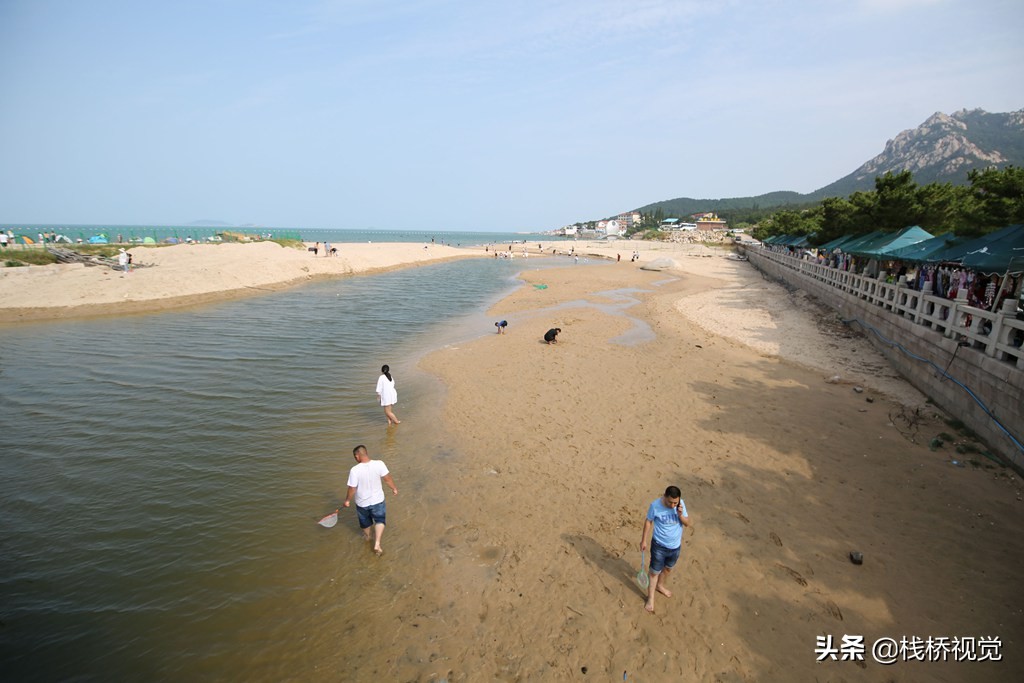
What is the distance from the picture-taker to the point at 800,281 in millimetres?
30266

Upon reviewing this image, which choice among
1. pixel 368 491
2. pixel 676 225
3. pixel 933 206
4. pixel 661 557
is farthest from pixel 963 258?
pixel 676 225

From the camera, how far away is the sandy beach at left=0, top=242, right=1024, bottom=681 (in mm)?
5016

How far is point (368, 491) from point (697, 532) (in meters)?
5.24

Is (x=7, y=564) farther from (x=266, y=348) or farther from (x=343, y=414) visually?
(x=266, y=348)

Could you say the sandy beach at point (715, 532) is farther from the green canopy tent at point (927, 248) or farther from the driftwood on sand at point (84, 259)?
the driftwood on sand at point (84, 259)

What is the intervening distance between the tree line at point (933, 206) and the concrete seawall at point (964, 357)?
4319mm

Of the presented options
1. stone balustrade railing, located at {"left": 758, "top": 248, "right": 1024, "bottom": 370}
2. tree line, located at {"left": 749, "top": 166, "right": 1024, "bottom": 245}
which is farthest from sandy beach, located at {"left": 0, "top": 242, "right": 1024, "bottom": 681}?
tree line, located at {"left": 749, "top": 166, "right": 1024, "bottom": 245}

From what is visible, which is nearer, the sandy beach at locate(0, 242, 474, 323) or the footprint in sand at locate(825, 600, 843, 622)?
the footprint in sand at locate(825, 600, 843, 622)

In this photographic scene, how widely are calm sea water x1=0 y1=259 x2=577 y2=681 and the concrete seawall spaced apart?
11.5m

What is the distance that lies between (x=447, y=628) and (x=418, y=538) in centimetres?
181

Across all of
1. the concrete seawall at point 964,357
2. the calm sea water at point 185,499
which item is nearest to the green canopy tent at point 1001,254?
the concrete seawall at point 964,357

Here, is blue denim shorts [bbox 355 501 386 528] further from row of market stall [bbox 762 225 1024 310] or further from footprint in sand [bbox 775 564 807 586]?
row of market stall [bbox 762 225 1024 310]

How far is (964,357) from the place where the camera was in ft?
33.4

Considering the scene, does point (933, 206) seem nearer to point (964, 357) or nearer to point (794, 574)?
point (964, 357)
